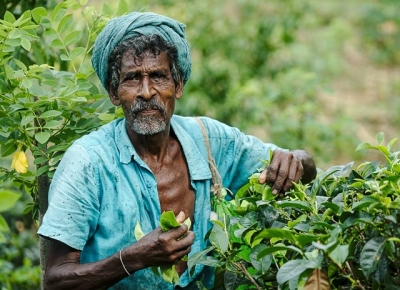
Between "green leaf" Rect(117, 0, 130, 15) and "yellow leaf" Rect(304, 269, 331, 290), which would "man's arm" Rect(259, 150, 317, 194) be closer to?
"yellow leaf" Rect(304, 269, 331, 290)

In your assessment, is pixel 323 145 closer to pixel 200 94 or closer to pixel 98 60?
pixel 200 94

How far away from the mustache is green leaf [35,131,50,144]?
35 cm

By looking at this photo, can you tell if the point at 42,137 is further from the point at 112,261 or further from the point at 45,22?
the point at 112,261

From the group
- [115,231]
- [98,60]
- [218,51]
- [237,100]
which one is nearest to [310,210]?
[115,231]

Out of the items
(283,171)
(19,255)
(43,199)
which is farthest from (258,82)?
(283,171)

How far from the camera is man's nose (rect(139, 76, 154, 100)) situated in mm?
2797

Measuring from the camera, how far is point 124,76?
2824 millimetres

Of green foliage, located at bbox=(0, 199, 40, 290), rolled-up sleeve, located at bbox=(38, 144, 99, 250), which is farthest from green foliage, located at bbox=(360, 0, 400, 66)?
rolled-up sleeve, located at bbox=(38, 144, 99, 250)

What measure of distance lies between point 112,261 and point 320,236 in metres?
0.76

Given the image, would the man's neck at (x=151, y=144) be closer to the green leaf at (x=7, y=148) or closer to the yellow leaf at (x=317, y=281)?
the green leaf at (x=7, y=148)

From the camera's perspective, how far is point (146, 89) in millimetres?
2801

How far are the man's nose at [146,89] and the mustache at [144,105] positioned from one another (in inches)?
0.8

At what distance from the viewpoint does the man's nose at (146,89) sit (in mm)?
2797

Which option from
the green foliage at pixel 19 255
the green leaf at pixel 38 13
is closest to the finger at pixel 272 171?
the green leaf at pixel 38 13
